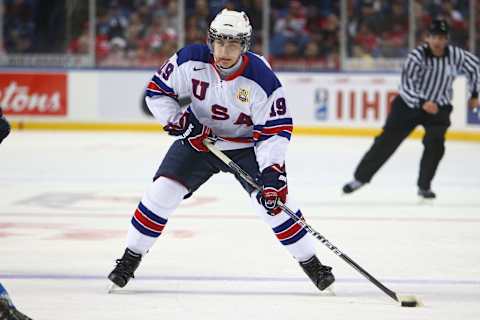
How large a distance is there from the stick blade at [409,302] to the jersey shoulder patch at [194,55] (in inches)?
44.2

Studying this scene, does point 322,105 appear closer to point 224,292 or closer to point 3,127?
point 224,292

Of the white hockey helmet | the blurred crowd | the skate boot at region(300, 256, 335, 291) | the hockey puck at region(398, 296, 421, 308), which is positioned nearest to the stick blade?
the hockey puck at region(398, 296, 421, 308)

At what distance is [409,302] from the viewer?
12.9ft

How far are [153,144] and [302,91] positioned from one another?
1.98 metres

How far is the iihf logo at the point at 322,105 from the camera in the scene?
40.0 ft

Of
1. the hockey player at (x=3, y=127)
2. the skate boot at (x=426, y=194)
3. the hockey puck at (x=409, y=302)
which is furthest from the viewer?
the skate boot at (x=426, y=194)

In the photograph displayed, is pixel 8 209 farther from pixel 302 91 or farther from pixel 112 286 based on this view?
pixel 302 91

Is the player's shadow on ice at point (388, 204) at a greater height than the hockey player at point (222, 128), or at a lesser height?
lesser

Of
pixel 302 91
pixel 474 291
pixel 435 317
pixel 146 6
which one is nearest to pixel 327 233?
pixel 474 291

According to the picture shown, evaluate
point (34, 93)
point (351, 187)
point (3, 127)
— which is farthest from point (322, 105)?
point (3, 127)

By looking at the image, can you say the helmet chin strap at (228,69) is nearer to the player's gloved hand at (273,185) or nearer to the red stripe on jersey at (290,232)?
the player's gloved hand at (273,185)

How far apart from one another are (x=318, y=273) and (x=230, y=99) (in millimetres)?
732

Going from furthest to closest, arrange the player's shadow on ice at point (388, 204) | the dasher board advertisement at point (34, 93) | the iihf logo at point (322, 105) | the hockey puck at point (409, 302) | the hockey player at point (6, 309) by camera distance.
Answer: the dasher board advertisement at point (34, 93) → the iihf logo at point (322, 105) → the player's shadow on ice at point (388, 204) → the hockey puck at point (409, 302) → the hockey player at point (6, 309)

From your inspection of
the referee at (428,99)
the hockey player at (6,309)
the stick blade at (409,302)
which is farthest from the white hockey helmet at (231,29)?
the referee at (428,99)
